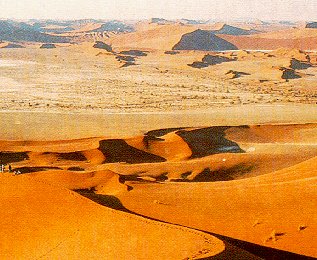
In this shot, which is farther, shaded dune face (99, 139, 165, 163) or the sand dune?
the sand dune

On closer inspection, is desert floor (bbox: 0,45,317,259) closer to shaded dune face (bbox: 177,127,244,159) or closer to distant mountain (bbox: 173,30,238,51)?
shaded dune face (bbox: 177,127,244,159)

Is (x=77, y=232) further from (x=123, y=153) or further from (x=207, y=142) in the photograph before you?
(x=207, y=142)

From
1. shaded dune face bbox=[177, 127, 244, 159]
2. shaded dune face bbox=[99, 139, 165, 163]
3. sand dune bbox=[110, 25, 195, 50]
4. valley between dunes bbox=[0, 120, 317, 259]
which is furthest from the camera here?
sand dune bbox=[110, 25, 195, 50]

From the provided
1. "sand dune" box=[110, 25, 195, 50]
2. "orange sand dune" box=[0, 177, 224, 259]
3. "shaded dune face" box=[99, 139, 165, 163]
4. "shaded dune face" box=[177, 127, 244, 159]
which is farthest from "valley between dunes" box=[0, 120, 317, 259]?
"sand dune" box=[110, 25, 195, 50]

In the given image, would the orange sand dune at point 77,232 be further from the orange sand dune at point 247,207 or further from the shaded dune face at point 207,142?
the shaded dune face at point 207,142

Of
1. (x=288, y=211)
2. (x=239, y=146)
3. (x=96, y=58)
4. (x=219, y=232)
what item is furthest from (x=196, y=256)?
(x=96, y=58)

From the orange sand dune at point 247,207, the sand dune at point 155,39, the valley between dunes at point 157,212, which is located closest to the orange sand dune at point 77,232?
the valley between dunes at point 157,212
